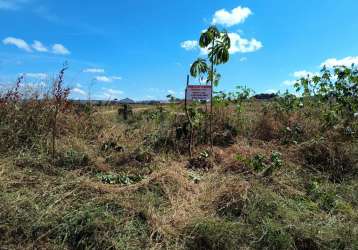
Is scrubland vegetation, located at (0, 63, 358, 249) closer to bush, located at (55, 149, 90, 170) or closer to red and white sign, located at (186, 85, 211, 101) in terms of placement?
bush, located at (55, 149, 90, 170)

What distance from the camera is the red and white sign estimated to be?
5977mm

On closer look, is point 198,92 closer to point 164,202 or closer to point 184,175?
point 184,175

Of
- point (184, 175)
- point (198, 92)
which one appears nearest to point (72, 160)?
point (184, 175)

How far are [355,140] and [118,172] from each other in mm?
4095

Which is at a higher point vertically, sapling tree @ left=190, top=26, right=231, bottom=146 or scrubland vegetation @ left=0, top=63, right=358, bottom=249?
sapling tree @ left=190, top=26, right=231, bottom=146

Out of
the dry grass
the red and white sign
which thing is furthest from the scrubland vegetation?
the red and white sign

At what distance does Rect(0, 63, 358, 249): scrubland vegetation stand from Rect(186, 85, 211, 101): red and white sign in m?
0.50

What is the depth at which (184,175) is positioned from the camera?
16.3 ft

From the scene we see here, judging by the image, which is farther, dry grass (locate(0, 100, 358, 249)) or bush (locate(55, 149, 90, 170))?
bush (locate(55, 149, 90, 170))

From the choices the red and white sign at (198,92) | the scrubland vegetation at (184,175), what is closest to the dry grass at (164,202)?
the scrubland vegetation at (184,175)

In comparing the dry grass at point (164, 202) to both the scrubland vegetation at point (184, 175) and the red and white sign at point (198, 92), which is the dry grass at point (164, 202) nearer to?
the scrubland vegetation at point (184, 175)

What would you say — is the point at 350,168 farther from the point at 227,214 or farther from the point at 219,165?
the point at 227,214

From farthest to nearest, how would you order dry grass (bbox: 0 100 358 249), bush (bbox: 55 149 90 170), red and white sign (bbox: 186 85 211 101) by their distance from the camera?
red and white sign (bbox: 186 85 211 101), bush (bbox: 55 149 90 170), dry grass (bbox: 0 100 358 249)

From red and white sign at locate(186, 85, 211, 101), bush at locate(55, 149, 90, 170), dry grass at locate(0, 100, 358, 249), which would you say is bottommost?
dry grass at locate(0, 100, 358, 249)
